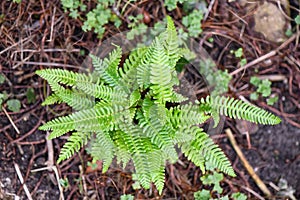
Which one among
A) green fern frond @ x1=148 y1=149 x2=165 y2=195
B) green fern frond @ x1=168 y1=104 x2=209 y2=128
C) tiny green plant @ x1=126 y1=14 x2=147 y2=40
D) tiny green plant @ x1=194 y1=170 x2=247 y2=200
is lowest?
tiny green plant @ x1=194 y1=170 x2=247 y2=200

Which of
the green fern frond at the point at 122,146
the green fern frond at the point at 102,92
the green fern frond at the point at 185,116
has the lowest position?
the green fern frond at the point at 122,146

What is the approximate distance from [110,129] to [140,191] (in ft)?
3.08

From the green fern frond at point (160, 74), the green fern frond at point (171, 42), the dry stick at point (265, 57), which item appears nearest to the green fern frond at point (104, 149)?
the green fern frond at point (160, 74)

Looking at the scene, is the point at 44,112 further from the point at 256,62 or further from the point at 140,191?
the point at 256,62

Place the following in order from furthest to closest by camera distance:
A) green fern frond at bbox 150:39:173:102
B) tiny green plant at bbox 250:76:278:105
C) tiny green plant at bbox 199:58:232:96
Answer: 1. tiny green plant at bbox 250:76:278:105
2. tiny green plant at bbox 199:58:232:96
3. green fern frond at bbox 150:39:173:102

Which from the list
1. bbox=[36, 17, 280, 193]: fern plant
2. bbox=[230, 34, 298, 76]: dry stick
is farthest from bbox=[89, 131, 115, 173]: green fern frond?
bbox=[230, 34, 298, 76]: dry stick

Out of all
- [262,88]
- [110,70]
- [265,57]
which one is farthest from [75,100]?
[265,57]

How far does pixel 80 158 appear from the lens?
11.1 feet

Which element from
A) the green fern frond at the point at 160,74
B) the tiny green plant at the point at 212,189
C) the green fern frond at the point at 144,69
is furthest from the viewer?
the tiny green plant at the point at 212,189

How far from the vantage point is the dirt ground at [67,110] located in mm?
3357

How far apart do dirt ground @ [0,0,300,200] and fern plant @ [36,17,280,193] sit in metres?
0.55

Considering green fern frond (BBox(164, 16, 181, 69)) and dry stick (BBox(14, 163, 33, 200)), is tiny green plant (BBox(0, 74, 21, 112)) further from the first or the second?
green fern frond (BBox(164, 16, 181, 69))

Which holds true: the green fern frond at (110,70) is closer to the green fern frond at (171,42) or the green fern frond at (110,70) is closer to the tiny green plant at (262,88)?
the green fern frond at (171,42)

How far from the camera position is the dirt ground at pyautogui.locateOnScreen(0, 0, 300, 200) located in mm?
3357
